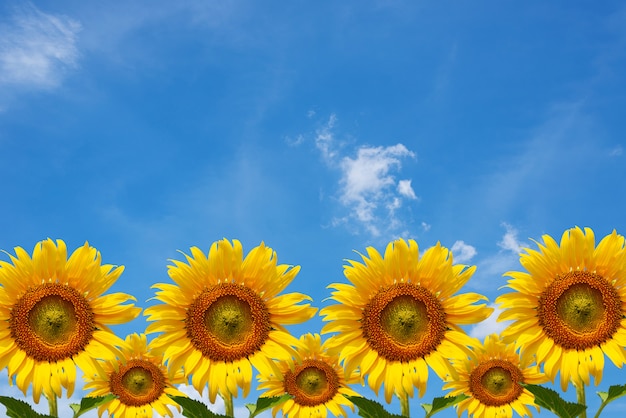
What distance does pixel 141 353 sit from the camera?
46.9 feet

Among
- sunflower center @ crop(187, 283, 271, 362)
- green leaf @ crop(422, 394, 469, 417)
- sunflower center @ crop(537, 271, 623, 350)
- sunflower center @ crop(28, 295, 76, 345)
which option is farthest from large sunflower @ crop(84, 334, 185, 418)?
sunflower center @ crop(537, 271, 623, 350)

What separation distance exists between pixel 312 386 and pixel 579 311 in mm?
5843

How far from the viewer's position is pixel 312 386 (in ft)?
48.2

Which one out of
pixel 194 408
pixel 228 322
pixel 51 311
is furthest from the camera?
pixel 51 311

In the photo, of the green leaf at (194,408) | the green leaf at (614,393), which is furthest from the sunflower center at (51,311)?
the green leaf at (614,393)

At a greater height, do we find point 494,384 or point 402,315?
point 494,384

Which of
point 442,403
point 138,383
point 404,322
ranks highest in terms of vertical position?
point 404,322

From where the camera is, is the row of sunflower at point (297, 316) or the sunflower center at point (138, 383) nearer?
the row of sunflower at point (297, 316)

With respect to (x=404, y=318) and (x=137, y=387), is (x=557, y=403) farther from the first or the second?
(x=137, y=387)

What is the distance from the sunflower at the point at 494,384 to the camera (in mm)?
14570

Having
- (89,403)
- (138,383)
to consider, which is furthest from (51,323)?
(138,383)

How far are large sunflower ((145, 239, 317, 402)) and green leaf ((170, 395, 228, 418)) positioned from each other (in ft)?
2.40

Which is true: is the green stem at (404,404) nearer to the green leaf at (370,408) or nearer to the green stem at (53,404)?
the green leaf at (370,408)

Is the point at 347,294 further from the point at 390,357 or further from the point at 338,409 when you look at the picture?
the point at 338,409
